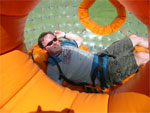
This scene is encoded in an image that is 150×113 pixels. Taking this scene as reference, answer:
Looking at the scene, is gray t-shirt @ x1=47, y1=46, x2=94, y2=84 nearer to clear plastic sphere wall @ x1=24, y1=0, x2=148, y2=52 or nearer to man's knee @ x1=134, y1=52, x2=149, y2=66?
man's knee @ x1=134, y1=52, x2=149, y2=66

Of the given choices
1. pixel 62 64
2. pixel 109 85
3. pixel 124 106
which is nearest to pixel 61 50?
pixel 62 64

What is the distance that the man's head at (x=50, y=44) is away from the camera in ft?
3.76

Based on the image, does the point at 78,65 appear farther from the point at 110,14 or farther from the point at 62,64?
the point at 110,14

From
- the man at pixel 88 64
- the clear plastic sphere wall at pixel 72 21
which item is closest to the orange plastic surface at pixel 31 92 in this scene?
the man at pixel 88 64

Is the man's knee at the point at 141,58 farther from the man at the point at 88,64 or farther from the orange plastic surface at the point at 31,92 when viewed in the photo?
the orange plastic surface at the point at 31,92

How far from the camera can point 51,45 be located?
45.8 inches

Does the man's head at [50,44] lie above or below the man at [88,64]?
above

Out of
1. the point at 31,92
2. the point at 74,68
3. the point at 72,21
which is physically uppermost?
the point at 72,21

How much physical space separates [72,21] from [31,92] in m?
1.08

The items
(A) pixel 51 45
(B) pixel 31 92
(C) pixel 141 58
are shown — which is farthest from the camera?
(A) pixel 51 45

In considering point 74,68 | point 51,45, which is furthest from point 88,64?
point 51,45

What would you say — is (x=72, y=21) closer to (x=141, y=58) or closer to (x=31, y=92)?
(x=141, y=58)

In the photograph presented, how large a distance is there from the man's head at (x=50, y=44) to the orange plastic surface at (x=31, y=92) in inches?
16.1

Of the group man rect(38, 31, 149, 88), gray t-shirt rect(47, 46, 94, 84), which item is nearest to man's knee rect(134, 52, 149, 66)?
man rect(38, 31, 149, 88)
